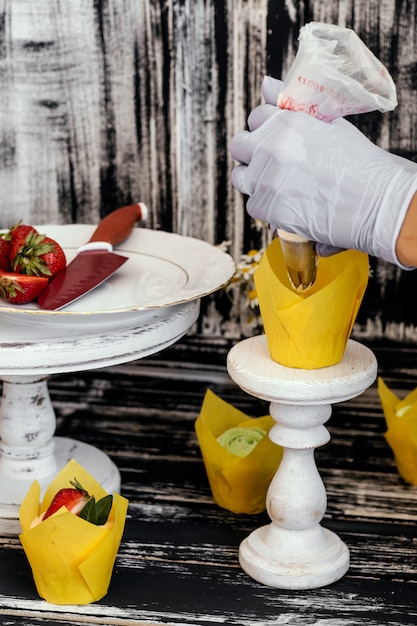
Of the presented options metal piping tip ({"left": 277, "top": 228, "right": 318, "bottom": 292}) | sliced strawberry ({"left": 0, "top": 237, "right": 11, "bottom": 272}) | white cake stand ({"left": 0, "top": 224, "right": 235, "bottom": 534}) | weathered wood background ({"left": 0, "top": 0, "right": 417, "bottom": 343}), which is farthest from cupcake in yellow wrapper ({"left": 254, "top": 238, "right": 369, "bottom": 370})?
weathered wood background ({"left": 0, "top": 0, "right": 417, "bottom": 343})

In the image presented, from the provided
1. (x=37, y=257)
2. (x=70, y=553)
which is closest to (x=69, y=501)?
(x=70, y=553)

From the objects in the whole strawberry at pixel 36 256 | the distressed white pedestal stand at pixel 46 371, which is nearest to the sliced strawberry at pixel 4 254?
the whole strawberry at pixel 36 256

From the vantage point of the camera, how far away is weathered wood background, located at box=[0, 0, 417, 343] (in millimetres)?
1450

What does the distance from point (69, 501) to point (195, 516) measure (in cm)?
24

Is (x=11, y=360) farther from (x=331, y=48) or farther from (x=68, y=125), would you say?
(x=68, y=125)

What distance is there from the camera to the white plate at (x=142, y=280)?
1.07 metres

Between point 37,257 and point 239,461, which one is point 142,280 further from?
point 239,461

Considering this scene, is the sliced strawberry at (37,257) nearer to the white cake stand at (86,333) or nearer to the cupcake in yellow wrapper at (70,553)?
the white cake stand at (86,333)

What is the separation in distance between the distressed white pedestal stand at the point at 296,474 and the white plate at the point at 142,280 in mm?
134

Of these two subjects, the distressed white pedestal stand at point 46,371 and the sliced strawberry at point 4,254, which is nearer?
the distressed white pedestal stand at point 46,371

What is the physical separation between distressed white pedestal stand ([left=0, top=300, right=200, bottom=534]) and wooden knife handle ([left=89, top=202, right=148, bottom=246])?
7.7 inches

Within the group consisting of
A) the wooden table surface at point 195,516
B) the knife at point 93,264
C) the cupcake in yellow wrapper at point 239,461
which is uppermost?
the knife at point 93,264

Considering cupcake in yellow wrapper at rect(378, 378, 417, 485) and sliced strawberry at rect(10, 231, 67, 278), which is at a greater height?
sliced strawberry at rect(10, 231, 67, 278)

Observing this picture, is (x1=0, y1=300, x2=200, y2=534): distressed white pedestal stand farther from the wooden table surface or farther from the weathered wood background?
the weathered wood background
